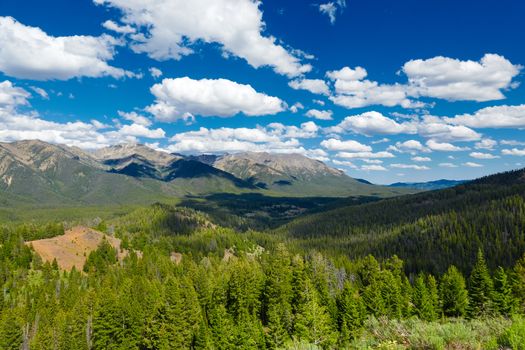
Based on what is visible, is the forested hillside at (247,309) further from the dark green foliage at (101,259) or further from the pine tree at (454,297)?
the dark green foliage at (101,259)

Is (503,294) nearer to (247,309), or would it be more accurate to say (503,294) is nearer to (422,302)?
(422,302)

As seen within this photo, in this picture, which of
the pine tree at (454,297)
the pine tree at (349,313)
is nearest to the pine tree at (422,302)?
the pine tree at (454,297)

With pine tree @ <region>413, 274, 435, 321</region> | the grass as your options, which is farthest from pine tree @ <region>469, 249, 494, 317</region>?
the grass

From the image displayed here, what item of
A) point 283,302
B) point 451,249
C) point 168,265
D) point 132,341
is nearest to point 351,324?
point 283,302

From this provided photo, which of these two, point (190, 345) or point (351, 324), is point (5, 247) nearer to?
point (190, 345)

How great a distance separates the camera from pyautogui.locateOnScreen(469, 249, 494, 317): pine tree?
70875 mm

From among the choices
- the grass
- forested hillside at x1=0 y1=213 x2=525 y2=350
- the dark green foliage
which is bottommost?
the dark green foliage

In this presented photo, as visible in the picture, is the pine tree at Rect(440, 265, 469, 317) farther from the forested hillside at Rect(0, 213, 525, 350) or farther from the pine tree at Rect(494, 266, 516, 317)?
the pine tree at Rect(494, 266, 516, 317)

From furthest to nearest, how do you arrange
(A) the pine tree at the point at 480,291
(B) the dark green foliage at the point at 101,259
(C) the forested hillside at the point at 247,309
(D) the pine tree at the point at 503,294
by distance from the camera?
(B) the dark green foliage at the point at 101,259, (A) the pine tree at the point at 480,291, (D) the pine tree at the point at 503,294, (C) the forested hillside at the point at 247,309

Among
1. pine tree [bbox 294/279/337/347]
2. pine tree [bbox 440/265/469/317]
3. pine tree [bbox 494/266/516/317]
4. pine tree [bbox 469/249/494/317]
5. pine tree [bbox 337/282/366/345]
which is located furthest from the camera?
pine tree [bbox 440/265/469/317]

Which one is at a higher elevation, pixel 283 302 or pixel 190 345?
pixel 283 302

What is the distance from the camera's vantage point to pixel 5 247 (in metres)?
138

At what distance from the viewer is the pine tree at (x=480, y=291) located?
70875 millimetres

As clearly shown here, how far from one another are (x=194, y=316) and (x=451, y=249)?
171m
